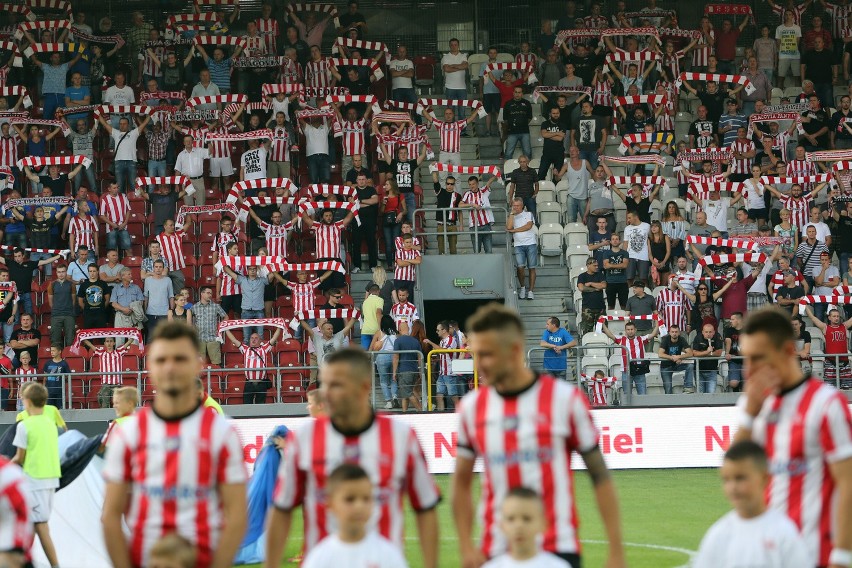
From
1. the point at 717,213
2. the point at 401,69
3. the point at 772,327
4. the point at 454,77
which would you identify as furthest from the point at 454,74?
the point at 772,327

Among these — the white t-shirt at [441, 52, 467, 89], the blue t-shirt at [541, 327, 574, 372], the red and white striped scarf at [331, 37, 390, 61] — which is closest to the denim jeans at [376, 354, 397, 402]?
the blue t-shirt at [541, 327, 574, 372]

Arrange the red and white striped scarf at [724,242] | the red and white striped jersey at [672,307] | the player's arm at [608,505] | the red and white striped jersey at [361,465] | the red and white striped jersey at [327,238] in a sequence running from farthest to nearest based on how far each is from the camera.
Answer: the red and white striped jersey at [327,238]
the red and white striped scarf at [724,242]
the red and white striped jersey at [672,307]
the red and white striped jersey at [361,465]
the player's arm at [608,505]

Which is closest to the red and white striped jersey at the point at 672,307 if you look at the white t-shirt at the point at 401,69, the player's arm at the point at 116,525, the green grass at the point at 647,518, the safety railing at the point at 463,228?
the safety railing at the point at 463,228

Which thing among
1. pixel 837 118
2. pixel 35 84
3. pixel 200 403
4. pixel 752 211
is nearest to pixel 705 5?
pixel 837 118

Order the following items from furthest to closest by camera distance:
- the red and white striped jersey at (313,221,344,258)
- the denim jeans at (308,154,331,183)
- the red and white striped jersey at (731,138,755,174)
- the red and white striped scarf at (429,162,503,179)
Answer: the red and white striped jersey at (731,138,755,174), the denim jeans at (308,154,331,183), the red and white striped scarf at (429,162,503,179), the red and white striped jersey at (313,221,344,258)

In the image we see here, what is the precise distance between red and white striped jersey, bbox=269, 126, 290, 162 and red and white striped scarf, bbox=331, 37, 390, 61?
10.8ft

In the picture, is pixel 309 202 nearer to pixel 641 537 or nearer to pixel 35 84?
pixel 35 84

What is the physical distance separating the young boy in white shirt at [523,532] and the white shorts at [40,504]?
6.35 m

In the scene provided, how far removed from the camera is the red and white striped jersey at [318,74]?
29.1 meters

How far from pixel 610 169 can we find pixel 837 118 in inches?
180

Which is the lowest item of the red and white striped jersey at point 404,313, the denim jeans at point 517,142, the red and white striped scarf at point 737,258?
the red and white striped jersey at point 404,313

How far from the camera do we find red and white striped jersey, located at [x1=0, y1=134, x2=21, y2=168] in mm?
26547

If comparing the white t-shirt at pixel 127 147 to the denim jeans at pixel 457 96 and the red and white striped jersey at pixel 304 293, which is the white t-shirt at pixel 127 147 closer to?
the red and white striped jersey at pixel 304 293

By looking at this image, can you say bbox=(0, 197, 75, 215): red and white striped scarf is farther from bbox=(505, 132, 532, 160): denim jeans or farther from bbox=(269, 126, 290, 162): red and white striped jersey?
bbox=(505, 132, 532, 160): denim jeans
